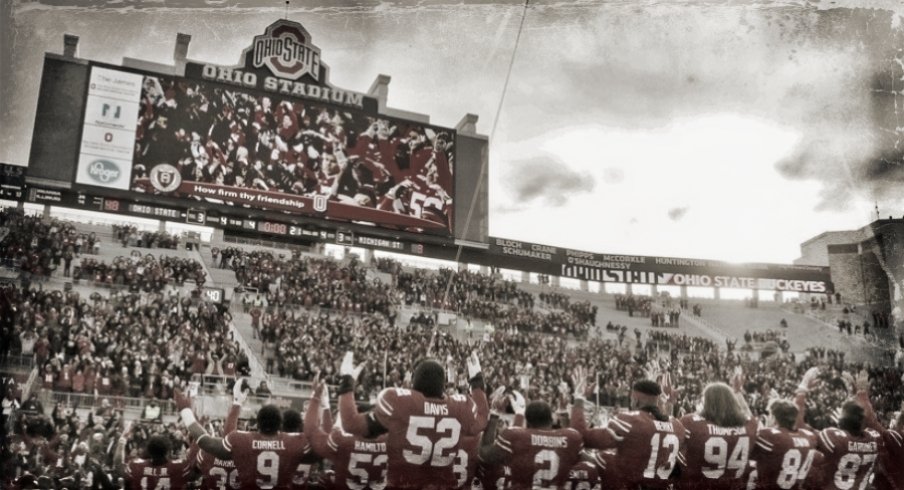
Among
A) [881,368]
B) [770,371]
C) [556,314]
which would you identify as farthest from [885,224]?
[556,314]

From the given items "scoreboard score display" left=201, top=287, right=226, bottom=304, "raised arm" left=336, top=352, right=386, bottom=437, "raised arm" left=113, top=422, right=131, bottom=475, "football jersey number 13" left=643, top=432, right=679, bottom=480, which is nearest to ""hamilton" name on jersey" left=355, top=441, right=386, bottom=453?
"raised arm" left=336, top=352, right=386, bottom=437

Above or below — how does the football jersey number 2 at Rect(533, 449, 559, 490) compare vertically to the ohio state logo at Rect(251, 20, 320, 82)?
below

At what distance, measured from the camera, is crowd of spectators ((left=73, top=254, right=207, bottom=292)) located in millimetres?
14039

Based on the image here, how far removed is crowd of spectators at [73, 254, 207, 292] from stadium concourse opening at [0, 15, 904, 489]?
47 millimetres

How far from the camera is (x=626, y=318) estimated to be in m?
21.4

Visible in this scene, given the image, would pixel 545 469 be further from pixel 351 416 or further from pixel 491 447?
pixel 351 416

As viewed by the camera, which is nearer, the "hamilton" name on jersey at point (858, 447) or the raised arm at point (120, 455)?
the "hamilton" name on jersey at point (858, 447)

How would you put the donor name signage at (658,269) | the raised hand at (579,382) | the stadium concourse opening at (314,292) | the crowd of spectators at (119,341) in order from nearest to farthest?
the raised hand at (579,382) < the stadium concourse opening at (314,292) < the crowd of spectators at (119,341) < the donor name signage at (658,269)

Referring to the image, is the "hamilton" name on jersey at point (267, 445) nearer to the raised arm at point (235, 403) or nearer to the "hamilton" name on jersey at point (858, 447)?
the raised arm at point (235, 403)

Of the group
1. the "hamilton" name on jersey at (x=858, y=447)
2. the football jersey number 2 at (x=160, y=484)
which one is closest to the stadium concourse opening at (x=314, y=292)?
the "hamilton" name on jersey at (x=858, y=447)

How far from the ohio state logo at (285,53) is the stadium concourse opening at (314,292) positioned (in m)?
0.04

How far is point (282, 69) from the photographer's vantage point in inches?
624

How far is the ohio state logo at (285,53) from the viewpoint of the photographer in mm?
15750

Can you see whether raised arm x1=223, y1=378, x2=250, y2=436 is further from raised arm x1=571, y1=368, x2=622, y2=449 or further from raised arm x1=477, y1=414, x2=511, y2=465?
raised arm x1=571, y1=368, x2=622, y2=449
